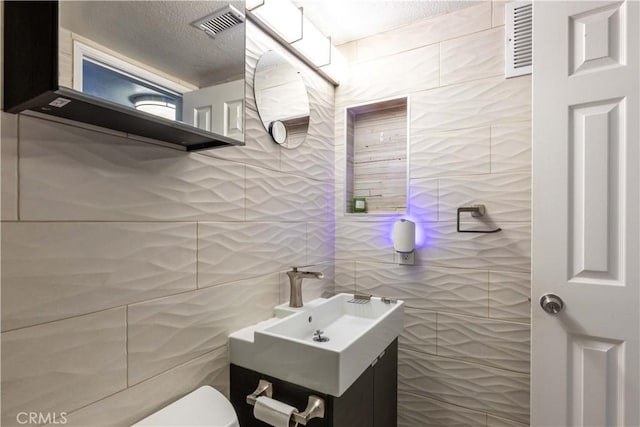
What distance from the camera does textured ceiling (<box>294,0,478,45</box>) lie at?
1.65 metres

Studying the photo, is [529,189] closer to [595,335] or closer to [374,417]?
[595,335]

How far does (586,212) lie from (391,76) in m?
1.24

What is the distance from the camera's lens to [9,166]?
0.71 m

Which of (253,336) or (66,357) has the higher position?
(66,357)

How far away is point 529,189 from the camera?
154cm

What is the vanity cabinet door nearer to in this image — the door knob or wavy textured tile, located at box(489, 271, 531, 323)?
wavy textured tile, located at box(489, 271, 531, 323)

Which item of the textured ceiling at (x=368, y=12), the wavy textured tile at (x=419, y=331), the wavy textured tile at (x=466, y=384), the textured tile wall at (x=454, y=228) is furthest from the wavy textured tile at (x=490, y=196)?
the textured ceiling at (x=368, y=12)

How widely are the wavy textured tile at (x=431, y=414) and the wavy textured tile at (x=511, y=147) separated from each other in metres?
1.29

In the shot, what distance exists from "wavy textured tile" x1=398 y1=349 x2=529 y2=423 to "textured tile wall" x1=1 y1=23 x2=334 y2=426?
0.97 meters

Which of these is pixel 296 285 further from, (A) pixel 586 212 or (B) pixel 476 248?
(A) pixel 586 212

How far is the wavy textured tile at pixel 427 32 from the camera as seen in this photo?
5.49 feet

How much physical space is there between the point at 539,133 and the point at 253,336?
141 centimetres

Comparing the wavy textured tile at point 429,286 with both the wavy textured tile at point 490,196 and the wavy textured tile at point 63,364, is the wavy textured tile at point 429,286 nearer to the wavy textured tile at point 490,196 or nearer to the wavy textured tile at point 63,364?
the wavy textured tile at point 490,196

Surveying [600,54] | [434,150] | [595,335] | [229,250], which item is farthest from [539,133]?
[229,250]
